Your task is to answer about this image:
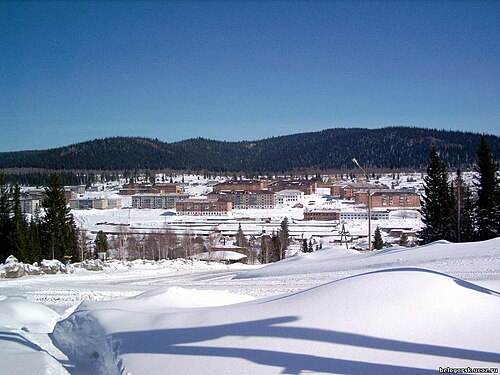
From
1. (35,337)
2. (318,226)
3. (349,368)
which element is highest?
(349,368)

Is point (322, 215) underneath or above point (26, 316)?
underneath

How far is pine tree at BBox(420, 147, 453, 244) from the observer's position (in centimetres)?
3169

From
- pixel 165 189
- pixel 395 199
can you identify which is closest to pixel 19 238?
pixel 395 199

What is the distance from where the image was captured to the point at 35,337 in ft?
23.8

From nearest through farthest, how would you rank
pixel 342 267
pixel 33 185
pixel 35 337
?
pixel 35 337 → pixel 342 267 → pixel 33 185

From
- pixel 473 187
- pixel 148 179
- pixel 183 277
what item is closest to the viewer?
pixel 183 277

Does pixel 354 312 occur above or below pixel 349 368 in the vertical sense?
above

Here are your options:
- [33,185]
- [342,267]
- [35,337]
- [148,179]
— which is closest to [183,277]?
[342,267]

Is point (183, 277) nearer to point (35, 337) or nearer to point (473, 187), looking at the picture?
point (35, 337)

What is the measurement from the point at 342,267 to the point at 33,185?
14118cm

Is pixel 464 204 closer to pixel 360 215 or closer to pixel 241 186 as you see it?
pixel 360 215

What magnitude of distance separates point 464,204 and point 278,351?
30195 mm

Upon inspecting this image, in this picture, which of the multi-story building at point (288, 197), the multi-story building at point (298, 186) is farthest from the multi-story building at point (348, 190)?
the multi-story building at point (288, 197)

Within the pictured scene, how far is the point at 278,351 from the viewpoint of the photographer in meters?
4.50
